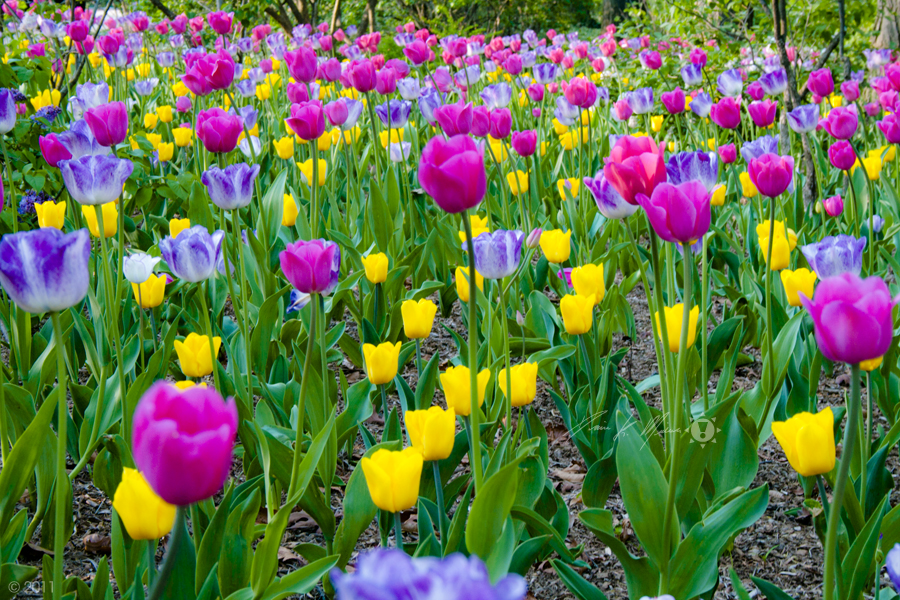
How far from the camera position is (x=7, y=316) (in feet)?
6.60

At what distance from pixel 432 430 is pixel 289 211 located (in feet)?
5.32

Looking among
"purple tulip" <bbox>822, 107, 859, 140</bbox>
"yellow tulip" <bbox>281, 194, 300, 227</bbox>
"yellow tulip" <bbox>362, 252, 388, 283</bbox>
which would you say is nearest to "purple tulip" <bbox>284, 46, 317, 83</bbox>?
"yellow tulip" <bbox>281, 194, 300, 227</bbox>

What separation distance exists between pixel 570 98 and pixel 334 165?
3.89ft

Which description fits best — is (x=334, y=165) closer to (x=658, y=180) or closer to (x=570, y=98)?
(x=570, y=98)

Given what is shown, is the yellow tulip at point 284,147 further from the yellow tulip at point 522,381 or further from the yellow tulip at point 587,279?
the yellow tulip at point 522,381

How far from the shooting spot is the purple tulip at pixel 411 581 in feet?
1.36

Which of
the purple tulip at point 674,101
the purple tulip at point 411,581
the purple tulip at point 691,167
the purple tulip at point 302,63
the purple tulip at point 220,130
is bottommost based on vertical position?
the purple tulip at point 411,581

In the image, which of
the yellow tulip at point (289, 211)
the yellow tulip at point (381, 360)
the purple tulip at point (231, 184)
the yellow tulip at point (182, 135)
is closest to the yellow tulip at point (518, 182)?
the yellow tulip at point (289, 211)

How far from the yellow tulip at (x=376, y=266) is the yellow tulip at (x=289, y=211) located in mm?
693

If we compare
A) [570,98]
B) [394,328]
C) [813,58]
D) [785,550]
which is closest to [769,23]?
[813,58]

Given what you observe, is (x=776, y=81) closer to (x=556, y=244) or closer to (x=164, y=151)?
(x=556, y=244)

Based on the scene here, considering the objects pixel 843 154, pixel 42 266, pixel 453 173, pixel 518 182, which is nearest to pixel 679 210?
pixel 453 173

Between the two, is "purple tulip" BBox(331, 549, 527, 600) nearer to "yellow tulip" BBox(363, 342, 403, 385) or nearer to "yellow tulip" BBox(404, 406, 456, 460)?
"yellow tulip" BBox(404, 406, 456, 460)

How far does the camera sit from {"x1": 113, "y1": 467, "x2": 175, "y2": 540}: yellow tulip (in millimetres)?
1053
